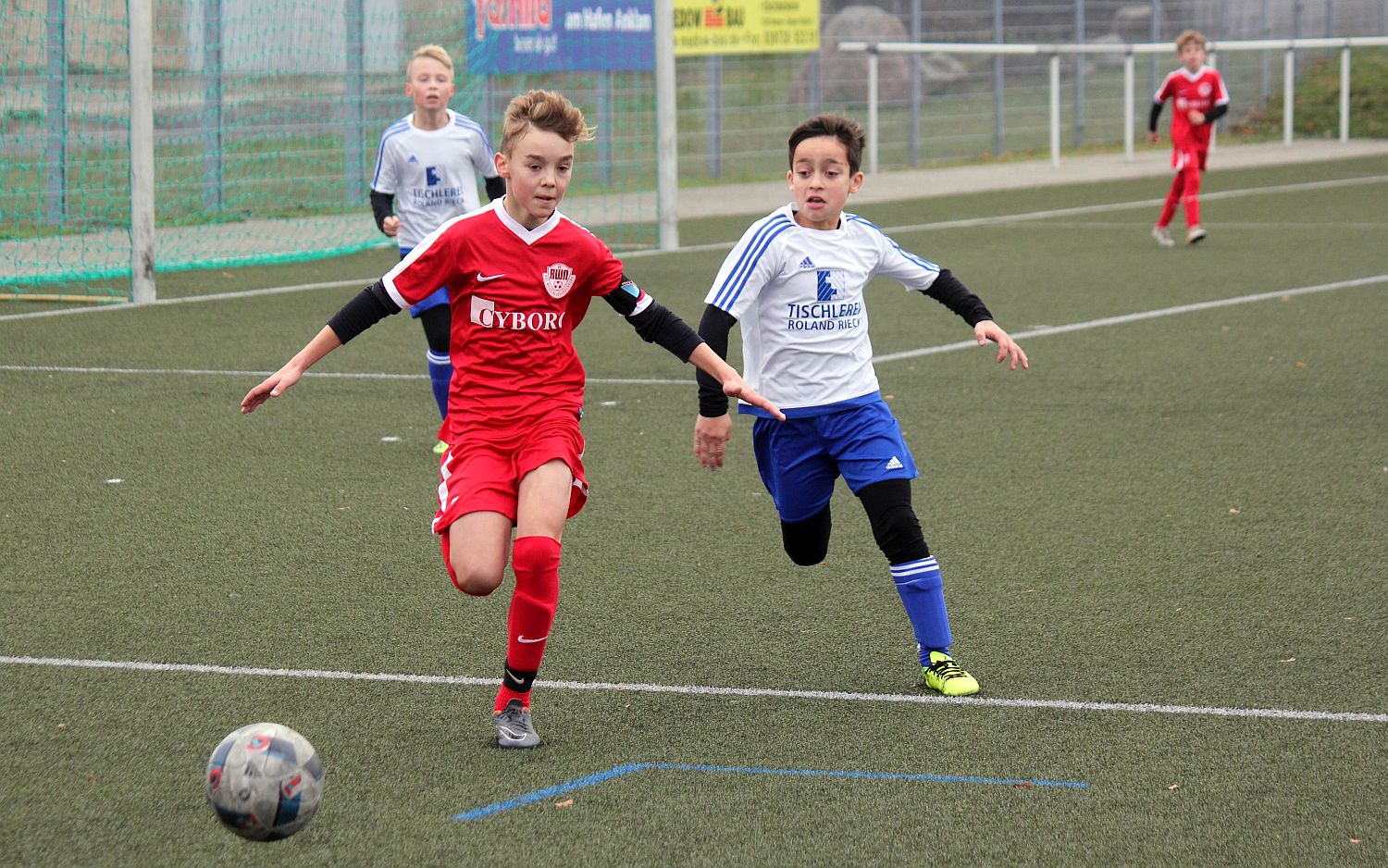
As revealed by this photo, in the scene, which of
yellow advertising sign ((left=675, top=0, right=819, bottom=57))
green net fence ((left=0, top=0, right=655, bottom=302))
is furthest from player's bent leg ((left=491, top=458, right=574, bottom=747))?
yellow advertising sign ((left=675, top=0, right=819, bottom=57))

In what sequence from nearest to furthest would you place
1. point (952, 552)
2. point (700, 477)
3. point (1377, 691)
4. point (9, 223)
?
1. point (1377, 691)
2. point (952, 552)
3. point (700, 477)
4. point (9, 223)

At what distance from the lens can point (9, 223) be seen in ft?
46.3

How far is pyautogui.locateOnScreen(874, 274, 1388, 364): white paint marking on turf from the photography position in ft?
36.0

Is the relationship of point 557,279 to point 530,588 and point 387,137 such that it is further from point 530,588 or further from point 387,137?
point 387,137

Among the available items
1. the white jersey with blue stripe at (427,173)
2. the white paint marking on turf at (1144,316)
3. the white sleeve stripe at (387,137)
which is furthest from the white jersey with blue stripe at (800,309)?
the white paint marking on turf at (1144,316)

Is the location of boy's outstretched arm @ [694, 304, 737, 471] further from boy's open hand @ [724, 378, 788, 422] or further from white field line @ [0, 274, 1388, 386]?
white field line @ [0, 274, 1388, 386]

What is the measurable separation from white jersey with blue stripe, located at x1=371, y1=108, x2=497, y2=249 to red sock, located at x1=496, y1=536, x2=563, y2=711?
506 cm

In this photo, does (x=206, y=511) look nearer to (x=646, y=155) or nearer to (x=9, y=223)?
(x=9, y=223)

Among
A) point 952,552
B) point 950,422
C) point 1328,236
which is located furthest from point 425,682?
point 1328,236

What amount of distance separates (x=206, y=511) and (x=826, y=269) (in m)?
3.07

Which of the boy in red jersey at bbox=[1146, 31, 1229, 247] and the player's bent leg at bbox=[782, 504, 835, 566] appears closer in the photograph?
the player's bent leg at bbox=[782, 504, 835, 566]

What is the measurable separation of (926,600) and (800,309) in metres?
0.92

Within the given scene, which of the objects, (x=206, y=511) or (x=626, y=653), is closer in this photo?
(x=626, y=653)

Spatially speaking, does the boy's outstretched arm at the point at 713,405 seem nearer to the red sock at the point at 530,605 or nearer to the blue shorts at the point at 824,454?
the blue shorts at the point at 824,454
